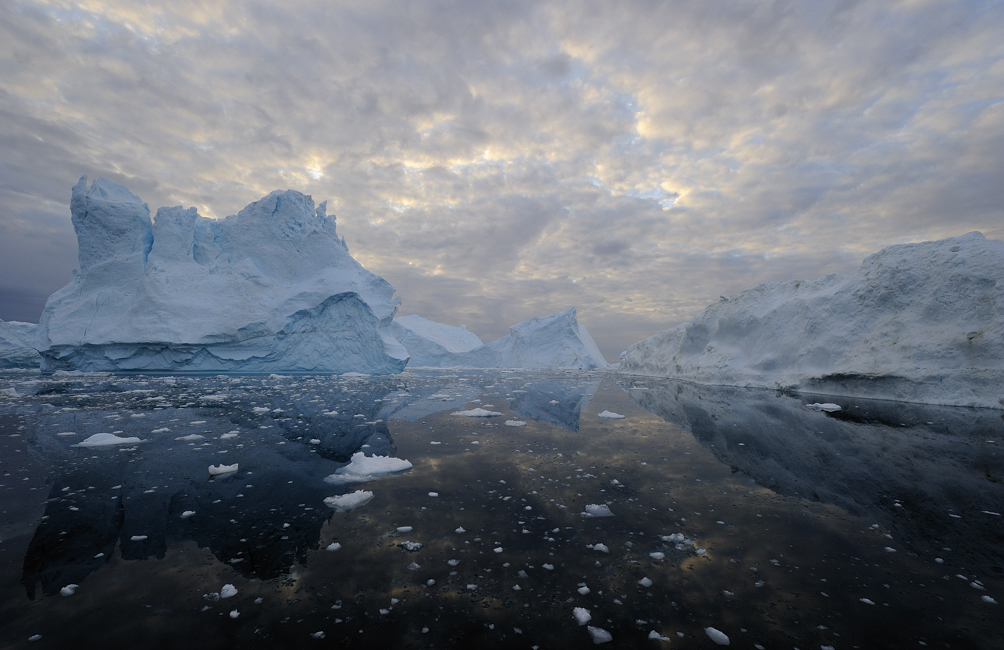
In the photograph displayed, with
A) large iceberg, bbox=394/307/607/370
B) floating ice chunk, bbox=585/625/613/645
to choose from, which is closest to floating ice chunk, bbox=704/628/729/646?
floating ice chunk, bbox=585/625/613/645

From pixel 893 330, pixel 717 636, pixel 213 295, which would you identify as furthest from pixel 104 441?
pixel 893 330

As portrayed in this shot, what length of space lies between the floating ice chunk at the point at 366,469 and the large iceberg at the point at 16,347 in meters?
33.6

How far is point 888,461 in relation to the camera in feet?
17.2

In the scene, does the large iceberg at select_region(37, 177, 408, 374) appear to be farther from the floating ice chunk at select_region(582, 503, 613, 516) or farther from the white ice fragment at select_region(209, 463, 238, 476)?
the floating ice chunk at select_region(582, 503, 613, 516)

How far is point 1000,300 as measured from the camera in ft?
35.1

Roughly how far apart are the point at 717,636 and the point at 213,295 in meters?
24.6

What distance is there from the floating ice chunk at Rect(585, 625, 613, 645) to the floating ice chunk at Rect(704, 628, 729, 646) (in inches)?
20.3

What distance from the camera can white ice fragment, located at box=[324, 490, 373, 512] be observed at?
371 centimetres

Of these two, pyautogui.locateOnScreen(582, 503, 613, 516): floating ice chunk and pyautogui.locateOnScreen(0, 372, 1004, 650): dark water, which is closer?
pyautogui.locateOnScreen(0, 372, 1004, 650): dark water

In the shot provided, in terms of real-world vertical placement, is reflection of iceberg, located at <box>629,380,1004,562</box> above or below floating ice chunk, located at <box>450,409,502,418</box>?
above

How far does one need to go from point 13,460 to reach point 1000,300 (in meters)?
21.1

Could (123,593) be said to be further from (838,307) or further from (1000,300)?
(838,307)

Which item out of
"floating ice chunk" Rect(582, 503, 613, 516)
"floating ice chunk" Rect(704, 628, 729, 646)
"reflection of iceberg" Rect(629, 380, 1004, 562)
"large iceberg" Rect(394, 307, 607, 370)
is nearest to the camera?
"floating ice chunk" Rect(704, 628, 729, 646)

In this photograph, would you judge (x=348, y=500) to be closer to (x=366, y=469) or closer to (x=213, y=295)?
(x=366, y=469)
